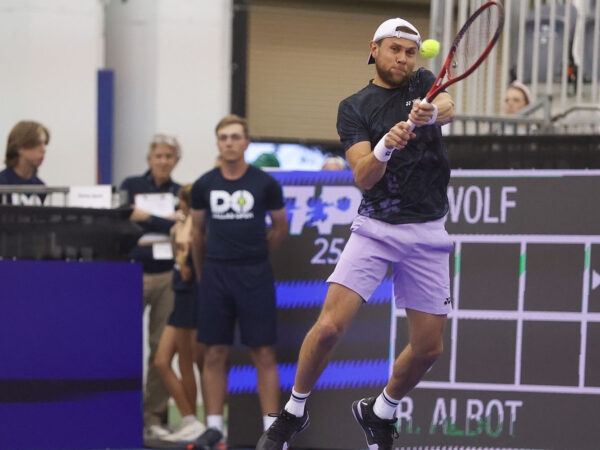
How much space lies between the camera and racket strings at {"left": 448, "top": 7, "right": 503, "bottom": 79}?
5613 millimetres

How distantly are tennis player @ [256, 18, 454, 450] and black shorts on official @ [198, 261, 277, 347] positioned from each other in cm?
189

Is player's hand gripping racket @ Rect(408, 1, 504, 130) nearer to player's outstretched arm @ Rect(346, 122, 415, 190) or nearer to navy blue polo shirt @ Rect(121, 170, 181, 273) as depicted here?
player's outstretched arm @ Rect(346, 122, 415, 190)

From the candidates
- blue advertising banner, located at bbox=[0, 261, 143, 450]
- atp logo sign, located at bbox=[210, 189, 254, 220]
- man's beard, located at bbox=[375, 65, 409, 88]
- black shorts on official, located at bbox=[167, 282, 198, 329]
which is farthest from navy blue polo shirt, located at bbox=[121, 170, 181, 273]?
man's beard, located at bbox=[375, 65, 409, 88]

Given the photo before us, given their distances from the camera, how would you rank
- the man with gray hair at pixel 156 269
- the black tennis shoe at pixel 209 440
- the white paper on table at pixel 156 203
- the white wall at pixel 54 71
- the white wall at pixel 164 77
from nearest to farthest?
the black tennis shoe at pixel 209 440
the white paper on table at pixel 156 203
the man with gray hair at pixel 156 269
the white wall at pixel 54 71
the white wall at pixel 164 77

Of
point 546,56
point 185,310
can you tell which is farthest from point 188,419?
point 546,56

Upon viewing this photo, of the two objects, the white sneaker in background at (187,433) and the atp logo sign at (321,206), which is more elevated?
the atp logo sign at (321,206)

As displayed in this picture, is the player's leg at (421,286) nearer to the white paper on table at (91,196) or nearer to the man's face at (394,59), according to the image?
the man's face at (394,59)

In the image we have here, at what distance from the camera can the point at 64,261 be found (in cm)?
791

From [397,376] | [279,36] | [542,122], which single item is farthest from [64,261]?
[279,36]

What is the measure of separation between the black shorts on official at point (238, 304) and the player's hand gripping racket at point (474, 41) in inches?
101

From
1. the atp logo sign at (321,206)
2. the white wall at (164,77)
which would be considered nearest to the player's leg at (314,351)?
the atp logo sign at (321,206)

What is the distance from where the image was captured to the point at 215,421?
7.88 meters

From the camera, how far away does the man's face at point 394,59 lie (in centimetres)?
565

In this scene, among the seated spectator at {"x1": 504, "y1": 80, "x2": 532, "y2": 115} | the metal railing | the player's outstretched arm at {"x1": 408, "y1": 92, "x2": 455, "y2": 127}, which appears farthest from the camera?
the metal railing
